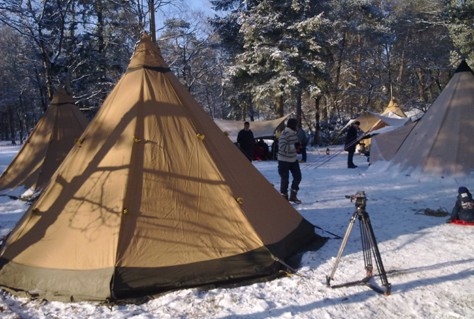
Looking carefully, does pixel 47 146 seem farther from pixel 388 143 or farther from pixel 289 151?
pixel 388 143

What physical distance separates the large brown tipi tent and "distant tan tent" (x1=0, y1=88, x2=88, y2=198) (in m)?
6.46

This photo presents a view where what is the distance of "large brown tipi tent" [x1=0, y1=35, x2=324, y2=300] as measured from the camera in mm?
4879

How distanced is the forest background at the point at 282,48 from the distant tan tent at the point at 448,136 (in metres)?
8.72

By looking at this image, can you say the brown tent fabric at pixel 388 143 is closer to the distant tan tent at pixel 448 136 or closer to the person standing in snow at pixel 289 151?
the distant tan tent at pixel 448 136

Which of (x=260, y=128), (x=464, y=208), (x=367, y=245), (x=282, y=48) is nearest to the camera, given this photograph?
(x=367, y=245)

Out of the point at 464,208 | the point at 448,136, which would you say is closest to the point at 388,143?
the point at 448,136

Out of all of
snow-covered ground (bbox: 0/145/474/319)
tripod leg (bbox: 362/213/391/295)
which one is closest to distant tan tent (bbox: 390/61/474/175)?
snow-covered ground (bbox: 0/145/474/319)

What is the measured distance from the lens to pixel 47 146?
12.1m

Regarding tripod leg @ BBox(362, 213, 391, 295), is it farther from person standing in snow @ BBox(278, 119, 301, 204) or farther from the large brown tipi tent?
person standing in snow @ BBox(278, 119, 301, 204)

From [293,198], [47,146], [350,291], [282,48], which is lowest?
[350,291]

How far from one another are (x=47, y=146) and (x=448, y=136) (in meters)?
11.0

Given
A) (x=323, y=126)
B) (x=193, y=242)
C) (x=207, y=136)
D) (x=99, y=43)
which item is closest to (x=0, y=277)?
(x=193, y=242)

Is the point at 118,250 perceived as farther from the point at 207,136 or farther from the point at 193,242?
the point at 207,136

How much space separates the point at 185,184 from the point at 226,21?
978 inches
